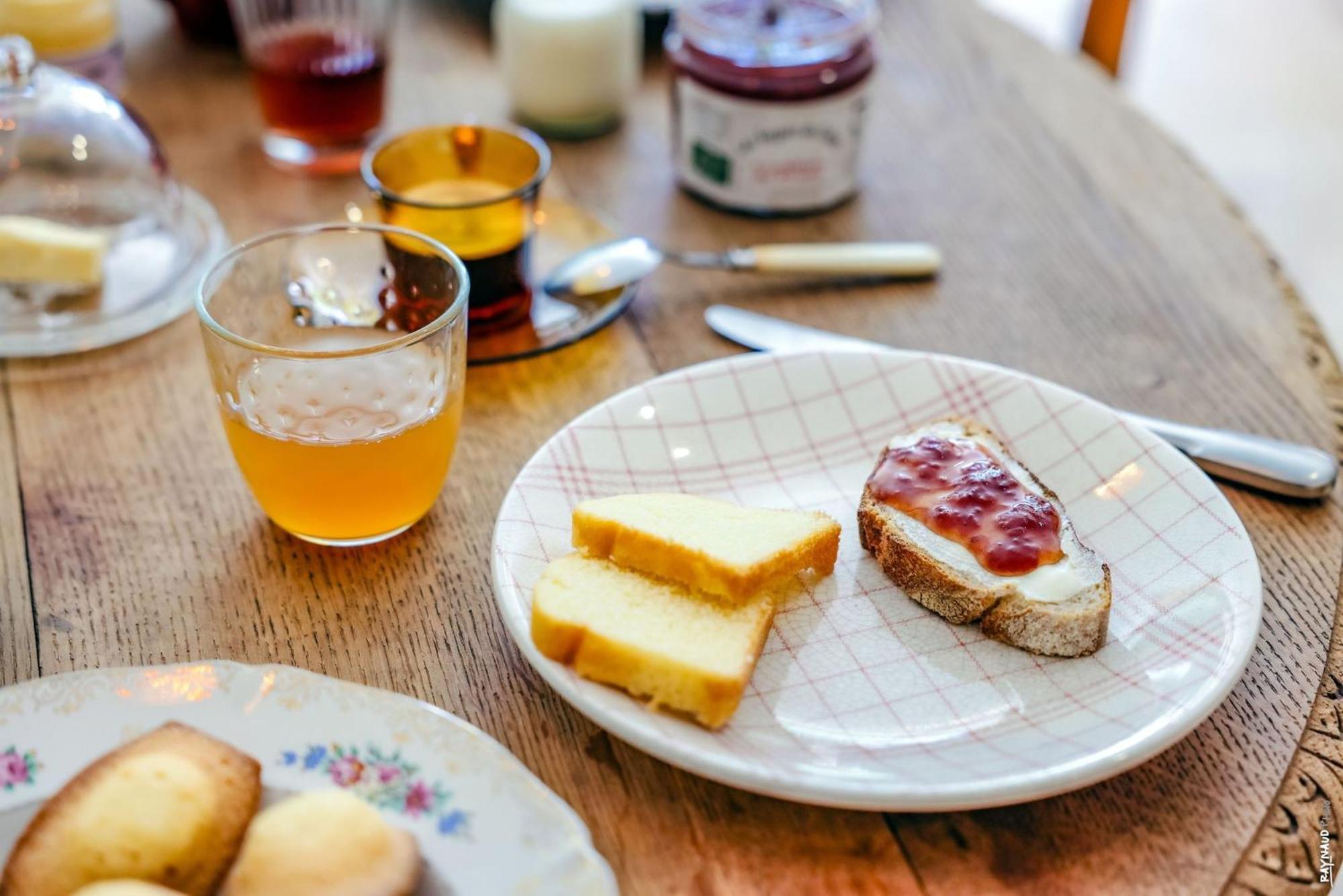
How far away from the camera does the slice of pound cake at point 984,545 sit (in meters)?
1.03

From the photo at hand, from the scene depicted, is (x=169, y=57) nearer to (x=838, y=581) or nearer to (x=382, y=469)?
(x=382, y=469)

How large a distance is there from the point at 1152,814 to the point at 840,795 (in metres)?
0.25

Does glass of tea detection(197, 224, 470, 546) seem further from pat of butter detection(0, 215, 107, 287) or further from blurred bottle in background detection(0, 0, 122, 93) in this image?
blurred bottle in background detection(0, 0, 122, 93)

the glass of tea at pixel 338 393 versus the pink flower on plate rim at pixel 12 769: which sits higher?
the glass of tea at pixel 338 393

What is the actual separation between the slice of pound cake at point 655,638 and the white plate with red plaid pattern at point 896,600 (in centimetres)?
2

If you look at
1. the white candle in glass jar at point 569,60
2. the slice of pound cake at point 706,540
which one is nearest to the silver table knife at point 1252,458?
the slice of pound cake at point 706,540

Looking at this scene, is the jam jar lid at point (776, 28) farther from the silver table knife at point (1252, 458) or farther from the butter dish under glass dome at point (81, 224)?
the butter dish under glass dome at point (81, 224)

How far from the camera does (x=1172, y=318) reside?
1548mm

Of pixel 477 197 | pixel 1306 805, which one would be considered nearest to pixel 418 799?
pixel 1306 805

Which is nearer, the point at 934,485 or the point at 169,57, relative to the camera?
the point at 934,485

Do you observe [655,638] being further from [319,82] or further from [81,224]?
[319,82]

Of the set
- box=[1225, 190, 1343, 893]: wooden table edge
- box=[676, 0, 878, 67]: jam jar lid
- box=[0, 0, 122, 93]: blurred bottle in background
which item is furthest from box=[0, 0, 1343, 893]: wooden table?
box=[676, 0, 878, 67]: jam jar lid

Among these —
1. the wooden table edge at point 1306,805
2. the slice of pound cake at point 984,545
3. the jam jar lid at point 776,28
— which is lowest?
the wooden table edge at point 1306,805

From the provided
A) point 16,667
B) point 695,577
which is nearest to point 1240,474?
point 695,577
